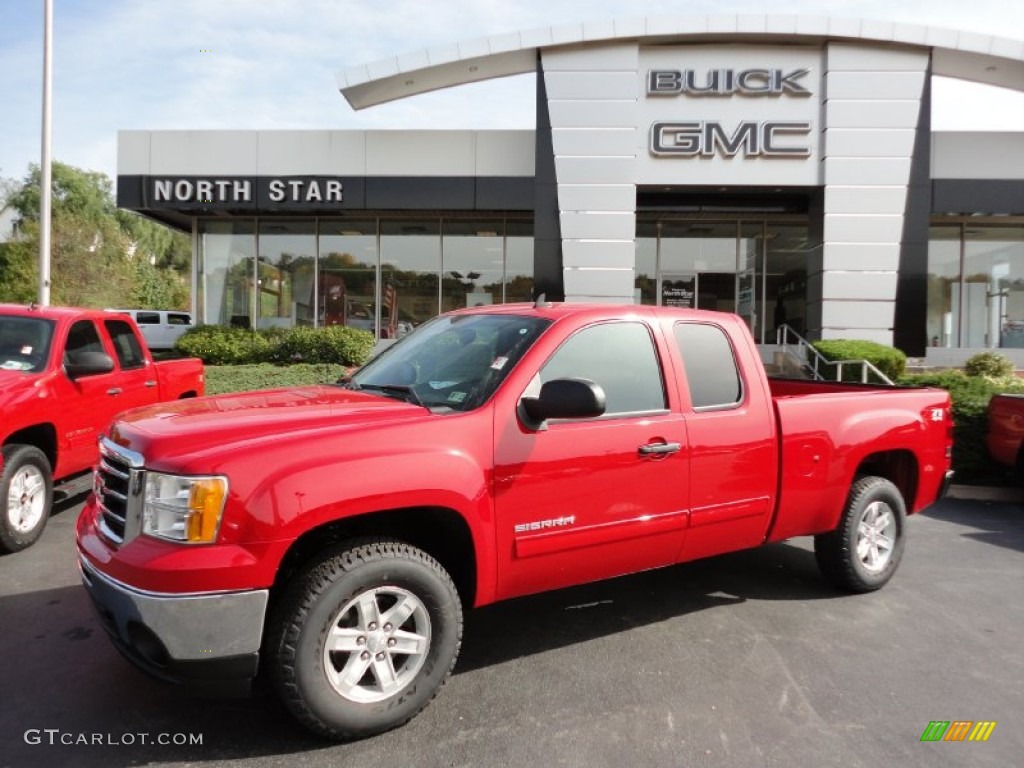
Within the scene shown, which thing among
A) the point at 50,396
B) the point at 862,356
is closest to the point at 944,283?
the point at 862,356

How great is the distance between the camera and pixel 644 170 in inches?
680

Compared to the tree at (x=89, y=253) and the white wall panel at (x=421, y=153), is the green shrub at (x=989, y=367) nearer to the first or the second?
the white wall panel at (x=421, y=153)

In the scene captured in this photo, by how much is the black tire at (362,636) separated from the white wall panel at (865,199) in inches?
651

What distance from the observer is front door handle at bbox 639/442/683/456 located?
365 centimetres

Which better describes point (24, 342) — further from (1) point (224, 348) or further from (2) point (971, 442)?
(1) point (224, 348)

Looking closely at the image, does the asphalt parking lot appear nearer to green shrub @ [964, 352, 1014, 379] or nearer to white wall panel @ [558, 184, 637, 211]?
green shrub @ [964, 352, 1014, 379]

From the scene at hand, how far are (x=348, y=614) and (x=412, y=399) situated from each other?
1.04 m

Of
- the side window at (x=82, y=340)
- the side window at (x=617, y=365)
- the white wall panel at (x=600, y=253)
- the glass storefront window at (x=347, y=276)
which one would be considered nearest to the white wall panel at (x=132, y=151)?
the glass storefront window at (x=347, y=276)

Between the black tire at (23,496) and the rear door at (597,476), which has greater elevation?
the rear door at (597,476)

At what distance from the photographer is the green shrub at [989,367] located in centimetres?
1509

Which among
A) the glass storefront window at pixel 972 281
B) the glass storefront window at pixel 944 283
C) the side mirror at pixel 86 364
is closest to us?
the side mirror at pixel 86 364

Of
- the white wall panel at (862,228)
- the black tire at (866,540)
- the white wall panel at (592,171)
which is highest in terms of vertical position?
the white wall panel at (592,171)

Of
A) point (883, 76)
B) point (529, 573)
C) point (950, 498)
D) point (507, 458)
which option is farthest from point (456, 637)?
point (883, 76)
